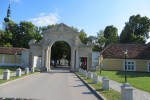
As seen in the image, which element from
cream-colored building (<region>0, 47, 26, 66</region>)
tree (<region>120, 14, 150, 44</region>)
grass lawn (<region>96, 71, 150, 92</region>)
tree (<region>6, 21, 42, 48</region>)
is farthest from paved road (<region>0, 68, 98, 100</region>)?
tree (<region>6, 21, 42, 48</region>)

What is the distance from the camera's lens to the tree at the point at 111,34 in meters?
87.1

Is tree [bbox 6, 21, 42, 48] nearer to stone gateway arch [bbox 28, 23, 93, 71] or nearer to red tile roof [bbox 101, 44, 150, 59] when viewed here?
stone gateway arch [bbox 28, 23, 93, 71]

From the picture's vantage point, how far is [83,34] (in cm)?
7931

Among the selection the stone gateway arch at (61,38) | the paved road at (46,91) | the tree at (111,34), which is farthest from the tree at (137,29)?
the paved road at (46,91)

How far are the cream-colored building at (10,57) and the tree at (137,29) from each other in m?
29.7

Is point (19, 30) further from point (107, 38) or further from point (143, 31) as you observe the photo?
point (143, 31)

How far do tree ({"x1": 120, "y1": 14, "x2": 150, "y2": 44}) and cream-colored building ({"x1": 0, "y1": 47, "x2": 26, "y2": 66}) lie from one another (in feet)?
97.3

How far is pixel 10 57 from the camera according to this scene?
62500mm

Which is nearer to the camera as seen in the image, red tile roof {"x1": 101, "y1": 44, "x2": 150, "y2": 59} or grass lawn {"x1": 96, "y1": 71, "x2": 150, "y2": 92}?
grass lawn {"x1": 96, "y1": 71, "x2": 150, "y2": 92}

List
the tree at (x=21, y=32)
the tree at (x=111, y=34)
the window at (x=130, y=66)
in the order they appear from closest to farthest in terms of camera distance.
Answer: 1. the window at (x=130, y=66)
2. the tree at (x=21, y=32)
3. the tree at (x=111, y=34)

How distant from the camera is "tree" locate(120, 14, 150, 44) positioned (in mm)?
73875

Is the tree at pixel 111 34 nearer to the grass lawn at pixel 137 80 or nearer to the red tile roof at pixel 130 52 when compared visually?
the red tile roof at pixel 130 52

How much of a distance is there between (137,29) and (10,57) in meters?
34.0

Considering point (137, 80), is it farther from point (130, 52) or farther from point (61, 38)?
point (130, 52)
